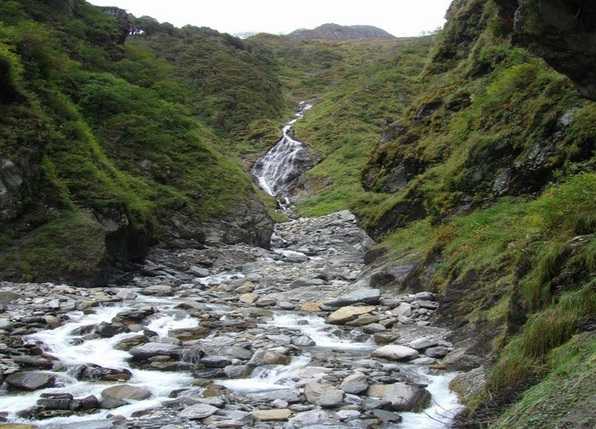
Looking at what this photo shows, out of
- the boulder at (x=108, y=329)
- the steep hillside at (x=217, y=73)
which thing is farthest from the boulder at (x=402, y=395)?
the steep hillside at (x=217, y=73)

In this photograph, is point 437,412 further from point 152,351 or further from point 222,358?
point 152,351

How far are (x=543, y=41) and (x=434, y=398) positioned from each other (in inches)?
214

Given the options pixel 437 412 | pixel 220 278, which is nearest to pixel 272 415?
pixel 437 412

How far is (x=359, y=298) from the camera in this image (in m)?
13.6

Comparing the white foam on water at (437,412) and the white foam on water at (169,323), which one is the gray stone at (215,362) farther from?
the white foam on water at (437,412)

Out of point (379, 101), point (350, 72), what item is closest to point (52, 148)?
point (379, 101)

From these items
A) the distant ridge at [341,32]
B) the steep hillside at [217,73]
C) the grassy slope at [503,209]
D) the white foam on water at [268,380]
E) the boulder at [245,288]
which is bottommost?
the boulder at [245,288]

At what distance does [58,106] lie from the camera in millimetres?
20859

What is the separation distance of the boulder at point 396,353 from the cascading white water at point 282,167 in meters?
32.1

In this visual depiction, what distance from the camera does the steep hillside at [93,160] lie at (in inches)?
649

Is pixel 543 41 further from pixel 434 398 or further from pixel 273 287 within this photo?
pixel 273 287

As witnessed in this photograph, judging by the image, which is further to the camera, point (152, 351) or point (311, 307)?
point (311, 307)

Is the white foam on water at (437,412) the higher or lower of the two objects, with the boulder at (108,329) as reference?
lower

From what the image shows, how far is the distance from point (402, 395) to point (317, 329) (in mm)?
4331
